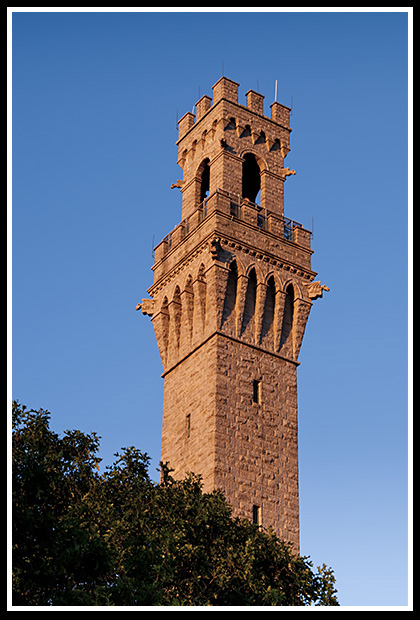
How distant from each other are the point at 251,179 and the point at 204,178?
402 centimetres

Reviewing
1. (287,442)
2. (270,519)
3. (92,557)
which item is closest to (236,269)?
(287,442)

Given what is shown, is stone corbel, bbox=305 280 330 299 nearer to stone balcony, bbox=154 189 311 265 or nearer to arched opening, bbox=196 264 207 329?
stone balcony, bbox=154 189 311 265

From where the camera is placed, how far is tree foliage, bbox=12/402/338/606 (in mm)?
21562

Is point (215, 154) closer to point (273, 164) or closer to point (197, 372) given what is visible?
point (273, 164)

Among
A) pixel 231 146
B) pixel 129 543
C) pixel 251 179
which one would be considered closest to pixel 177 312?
pixel 231 146

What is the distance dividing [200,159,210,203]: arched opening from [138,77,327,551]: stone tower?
0.11 metres

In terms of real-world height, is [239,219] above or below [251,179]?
below

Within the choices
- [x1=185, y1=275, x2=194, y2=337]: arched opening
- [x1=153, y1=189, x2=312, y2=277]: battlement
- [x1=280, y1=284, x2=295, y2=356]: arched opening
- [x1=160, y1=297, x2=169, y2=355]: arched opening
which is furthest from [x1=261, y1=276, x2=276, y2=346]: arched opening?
[x1=160, y1=297, x2=169, y2=355]: arched opening

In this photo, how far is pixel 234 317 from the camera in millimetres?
41250

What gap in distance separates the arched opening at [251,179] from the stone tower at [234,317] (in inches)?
96.5

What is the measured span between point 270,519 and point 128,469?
345 inches

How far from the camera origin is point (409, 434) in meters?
16.9

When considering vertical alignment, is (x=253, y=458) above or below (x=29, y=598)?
above

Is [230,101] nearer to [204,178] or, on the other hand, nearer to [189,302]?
[204,178]
